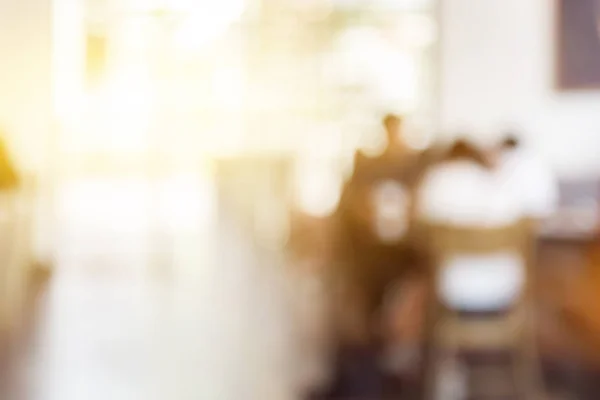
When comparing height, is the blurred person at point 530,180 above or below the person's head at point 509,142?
below

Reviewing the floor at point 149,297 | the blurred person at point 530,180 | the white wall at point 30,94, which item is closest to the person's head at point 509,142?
the blurred person at point 530,180

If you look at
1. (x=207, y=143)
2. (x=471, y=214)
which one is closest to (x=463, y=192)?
(x=471, y=214)

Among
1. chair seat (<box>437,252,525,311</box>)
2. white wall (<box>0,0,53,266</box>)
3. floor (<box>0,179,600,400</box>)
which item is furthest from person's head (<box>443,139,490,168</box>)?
→ white wall (<box>0,0,53,266</box>)

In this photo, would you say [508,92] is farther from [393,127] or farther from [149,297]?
[149,297]

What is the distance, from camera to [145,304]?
0.83 metres

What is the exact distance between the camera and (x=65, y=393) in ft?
2.76

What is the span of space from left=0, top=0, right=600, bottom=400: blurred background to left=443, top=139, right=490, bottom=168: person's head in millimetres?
12

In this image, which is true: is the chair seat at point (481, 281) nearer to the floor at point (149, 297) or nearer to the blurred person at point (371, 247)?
the blurred person at point (371, 247)

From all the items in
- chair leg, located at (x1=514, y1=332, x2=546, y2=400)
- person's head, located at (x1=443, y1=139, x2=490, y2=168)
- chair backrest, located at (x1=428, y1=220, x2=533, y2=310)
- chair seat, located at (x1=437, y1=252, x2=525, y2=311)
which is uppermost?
person's head, located at (x1=443, y1=139, x2=490, y2=168)

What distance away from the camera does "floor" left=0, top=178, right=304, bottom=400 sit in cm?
82

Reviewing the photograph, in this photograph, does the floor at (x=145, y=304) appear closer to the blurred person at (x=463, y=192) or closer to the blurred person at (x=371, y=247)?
the blurred person at (x=371, y=247)

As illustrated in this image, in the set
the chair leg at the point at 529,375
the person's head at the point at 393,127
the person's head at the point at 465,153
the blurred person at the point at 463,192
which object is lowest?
the chair leg at the point at 529,375

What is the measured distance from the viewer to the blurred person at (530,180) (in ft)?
2.47

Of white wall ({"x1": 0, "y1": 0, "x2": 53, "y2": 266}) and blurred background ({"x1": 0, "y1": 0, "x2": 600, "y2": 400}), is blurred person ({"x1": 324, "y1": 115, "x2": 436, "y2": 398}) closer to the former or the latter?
blurred background ({"x1": 0, "y1": 0, "x2": 600, "y2": 400})
